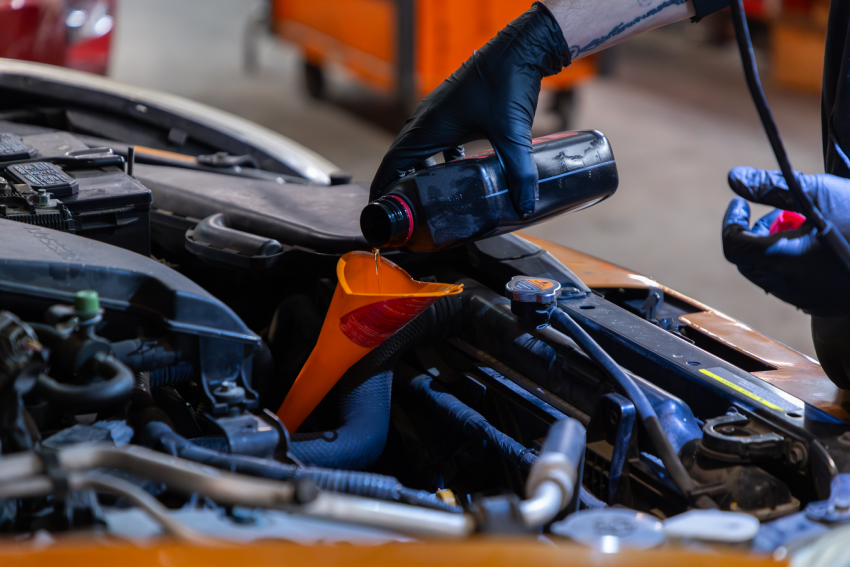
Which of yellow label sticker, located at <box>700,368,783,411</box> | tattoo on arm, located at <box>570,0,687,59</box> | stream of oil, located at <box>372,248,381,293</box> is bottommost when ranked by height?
yellow label sticker, located at <box>700,368,783,411</box>

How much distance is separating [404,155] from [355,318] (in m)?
0.36

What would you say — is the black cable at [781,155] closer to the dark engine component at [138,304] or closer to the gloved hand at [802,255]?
the gloved hand at [802,255]

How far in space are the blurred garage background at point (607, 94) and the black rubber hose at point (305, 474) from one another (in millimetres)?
2870

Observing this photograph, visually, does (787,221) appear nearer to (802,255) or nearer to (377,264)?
(802,255)

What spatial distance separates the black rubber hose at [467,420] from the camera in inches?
45.4

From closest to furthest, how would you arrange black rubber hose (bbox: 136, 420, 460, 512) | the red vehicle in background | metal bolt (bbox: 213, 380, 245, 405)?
black rubber hose (bbox: 136, 420, 460, 512)
metal bolt (bbox: 213, 380, 245, 405)
the red vehicle in background

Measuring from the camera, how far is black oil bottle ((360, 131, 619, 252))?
1289 millimetres

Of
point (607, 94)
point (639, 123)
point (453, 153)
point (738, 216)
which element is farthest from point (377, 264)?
point (607, 94)

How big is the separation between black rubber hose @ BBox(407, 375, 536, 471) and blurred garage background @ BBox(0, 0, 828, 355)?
8.35ft

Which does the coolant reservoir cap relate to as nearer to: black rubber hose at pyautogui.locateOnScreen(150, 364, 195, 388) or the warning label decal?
the warning label decal

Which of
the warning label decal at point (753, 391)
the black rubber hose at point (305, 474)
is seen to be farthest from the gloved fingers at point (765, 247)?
the black rubber hose at point (305, 474)

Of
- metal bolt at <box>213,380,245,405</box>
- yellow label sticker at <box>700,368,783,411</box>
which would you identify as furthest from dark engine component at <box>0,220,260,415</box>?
yellow label sticker at <box>700,368,783,411</box>

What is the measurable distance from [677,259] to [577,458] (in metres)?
3.33

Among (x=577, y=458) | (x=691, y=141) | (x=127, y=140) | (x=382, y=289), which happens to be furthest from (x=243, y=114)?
(x=577, y=458)
